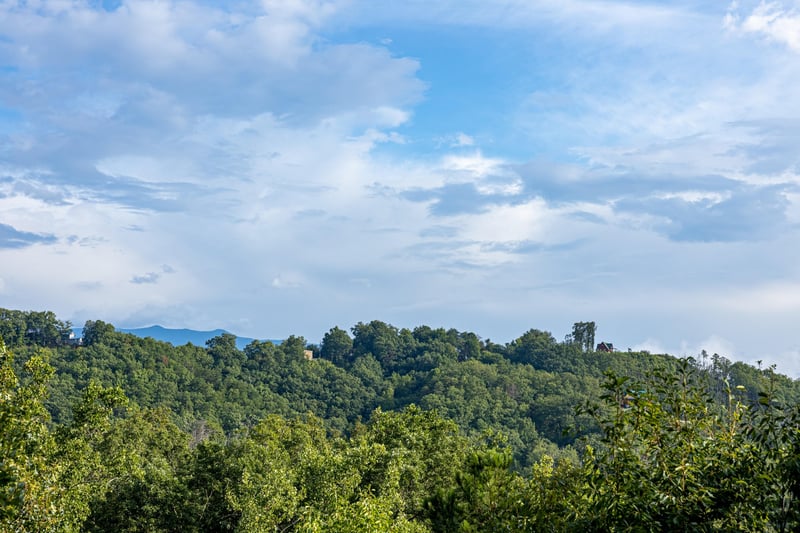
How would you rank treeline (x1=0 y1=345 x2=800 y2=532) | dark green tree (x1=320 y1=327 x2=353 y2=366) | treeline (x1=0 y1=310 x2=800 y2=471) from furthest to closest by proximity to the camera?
1. dark green tree (x1=320 y1=327 x2=353 y2=366)
2. treeline (x1=0 y1=310 x2=800 y2=471)
3. treeline (x1=0 y1=345 x2=800 y2=532)

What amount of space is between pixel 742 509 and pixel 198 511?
22921 mm

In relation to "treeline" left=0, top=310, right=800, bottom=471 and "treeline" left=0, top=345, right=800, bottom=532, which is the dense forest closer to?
"treeline" left=0, top=345, right=800, bottom=532

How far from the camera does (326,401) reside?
127 meters

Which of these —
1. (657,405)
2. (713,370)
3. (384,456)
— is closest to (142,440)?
(384,456)

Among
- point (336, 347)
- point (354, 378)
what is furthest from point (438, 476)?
point (336, 347)

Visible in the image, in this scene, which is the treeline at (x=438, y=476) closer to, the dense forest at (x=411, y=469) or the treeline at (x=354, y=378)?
the dense forest at (x=411, y=469)

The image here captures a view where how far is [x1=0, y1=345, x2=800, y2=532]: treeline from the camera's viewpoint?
8117mm

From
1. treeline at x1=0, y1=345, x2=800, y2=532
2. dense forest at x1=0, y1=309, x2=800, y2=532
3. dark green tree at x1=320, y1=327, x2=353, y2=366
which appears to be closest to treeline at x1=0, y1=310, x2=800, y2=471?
dark green tree at x1=320, y1=327, x2=353, y2=366

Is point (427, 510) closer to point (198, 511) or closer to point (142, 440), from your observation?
point (198, 511)

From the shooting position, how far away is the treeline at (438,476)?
812cm

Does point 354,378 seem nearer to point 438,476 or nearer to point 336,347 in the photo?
point 336,347

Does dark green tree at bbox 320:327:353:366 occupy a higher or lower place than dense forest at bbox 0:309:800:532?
higher

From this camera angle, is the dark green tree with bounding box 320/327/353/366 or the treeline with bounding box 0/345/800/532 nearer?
the treeline with bounding box 0/345/800/532

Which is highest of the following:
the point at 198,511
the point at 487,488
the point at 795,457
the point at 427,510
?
the point at 795,457
